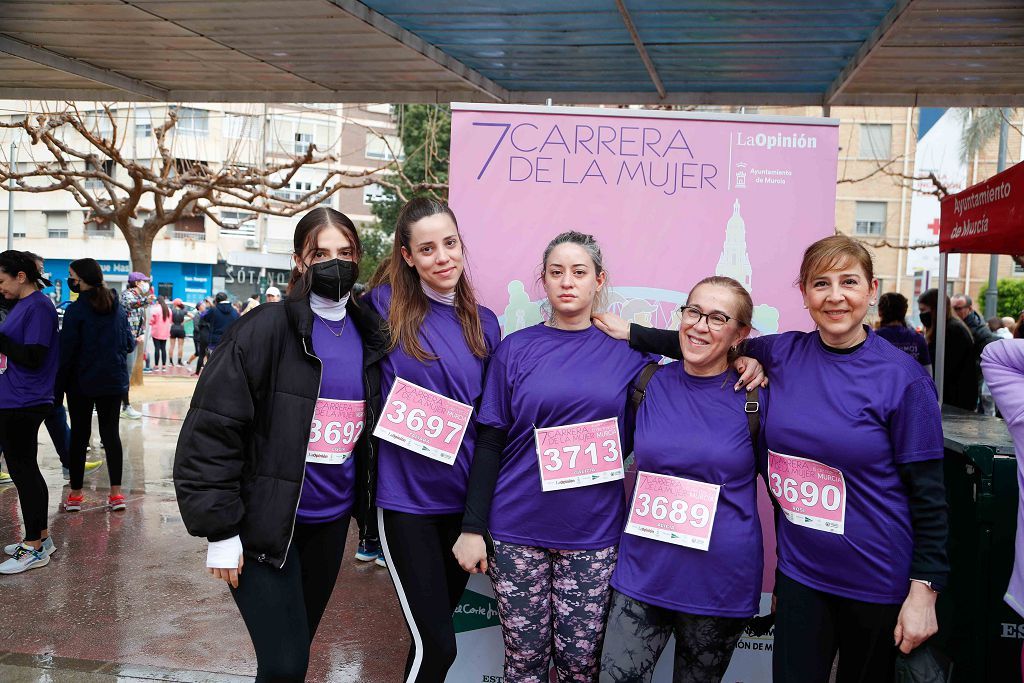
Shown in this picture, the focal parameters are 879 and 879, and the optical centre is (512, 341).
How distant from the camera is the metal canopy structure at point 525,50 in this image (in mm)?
4984

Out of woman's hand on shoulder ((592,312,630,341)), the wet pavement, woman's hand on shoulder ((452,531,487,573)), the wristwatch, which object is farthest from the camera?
the wet pavement

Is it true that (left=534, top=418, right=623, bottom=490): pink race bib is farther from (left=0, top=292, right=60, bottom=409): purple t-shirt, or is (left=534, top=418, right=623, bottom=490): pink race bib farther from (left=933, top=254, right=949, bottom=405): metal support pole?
(left=0, top=292, right=60, bottom=409): purple t-shirt

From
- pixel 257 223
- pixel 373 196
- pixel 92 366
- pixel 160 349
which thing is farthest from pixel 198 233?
pixel 92 366

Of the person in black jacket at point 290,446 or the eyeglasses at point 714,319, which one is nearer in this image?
the person in black jacket at point 290,446

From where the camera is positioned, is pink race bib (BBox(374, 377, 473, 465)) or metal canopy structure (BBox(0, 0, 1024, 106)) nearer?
pink race bib (BBox(374, 377, 473, 465))

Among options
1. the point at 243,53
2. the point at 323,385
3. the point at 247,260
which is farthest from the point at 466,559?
the point at 247,260

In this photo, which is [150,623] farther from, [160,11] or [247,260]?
[247,260]

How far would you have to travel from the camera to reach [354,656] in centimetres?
429

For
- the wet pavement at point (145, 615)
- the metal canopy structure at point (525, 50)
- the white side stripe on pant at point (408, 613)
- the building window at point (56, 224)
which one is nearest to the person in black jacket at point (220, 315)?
the metal canopy structure at point (525, 50)

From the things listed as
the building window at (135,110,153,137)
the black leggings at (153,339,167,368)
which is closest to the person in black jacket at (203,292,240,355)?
the black leggings at (153,339,167,368)

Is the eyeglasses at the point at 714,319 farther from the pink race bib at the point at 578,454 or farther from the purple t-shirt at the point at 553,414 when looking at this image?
the pink race bib at the point at 578,454

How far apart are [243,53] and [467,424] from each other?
4294 millimetres

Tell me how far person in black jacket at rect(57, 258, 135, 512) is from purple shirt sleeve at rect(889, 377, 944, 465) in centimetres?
560

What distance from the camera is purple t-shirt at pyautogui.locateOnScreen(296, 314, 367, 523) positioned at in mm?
2693
